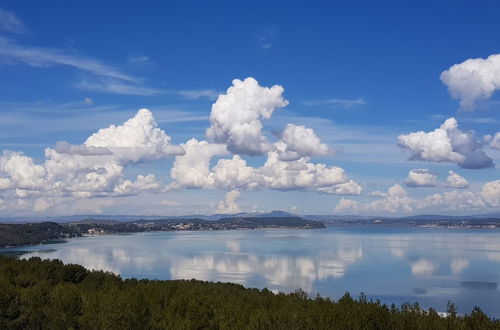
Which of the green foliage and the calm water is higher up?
the green foliage

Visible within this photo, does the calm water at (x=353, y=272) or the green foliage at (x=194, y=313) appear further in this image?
the calm water at (x=353, y=272)

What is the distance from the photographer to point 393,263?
166 meters

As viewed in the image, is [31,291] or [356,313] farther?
[31,291]

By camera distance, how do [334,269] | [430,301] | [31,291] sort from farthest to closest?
[334,269] → [430,301] → [31,291]

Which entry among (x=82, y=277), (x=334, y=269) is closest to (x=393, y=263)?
(x=334, y=269)

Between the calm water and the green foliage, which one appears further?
the calm water

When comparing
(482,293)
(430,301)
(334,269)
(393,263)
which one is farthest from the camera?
(393,263)

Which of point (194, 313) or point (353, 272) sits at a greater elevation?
point (194, 313)

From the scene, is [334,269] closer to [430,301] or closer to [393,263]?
[393,263]

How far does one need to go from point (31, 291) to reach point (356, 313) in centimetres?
2523

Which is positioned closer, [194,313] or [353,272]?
[194,313]

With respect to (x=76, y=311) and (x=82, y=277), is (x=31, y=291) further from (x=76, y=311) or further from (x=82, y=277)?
(x=82, y=277)

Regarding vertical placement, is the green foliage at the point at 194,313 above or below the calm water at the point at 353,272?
above

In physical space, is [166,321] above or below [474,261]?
above
